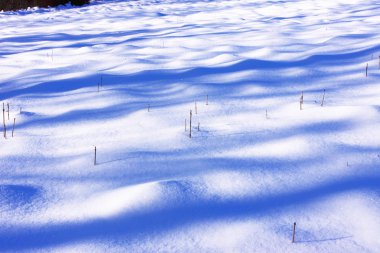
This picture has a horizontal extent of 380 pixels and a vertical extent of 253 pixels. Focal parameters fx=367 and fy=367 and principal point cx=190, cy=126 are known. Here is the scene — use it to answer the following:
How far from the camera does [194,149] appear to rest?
2342 millimetres

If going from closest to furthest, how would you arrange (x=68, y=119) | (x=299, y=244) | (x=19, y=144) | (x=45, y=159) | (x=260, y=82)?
(x=299, y=244) < (x=45, y=159) < (x=19, y=144) < (x=68, y=119) < (x=260, y=82)

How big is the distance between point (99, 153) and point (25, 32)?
615 centimetres

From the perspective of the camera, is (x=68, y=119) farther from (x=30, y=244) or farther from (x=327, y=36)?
(x=327, y=36)

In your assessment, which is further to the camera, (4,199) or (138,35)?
(138,35)

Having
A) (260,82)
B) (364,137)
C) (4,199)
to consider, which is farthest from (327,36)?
(4,199)

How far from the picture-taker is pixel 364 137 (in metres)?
2.37

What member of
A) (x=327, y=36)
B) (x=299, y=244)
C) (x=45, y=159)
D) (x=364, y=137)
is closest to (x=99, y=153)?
(x=45, y=159)

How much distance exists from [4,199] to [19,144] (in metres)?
0.74

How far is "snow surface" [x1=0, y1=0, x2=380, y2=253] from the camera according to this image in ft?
5.22

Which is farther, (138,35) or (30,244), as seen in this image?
(138,35)

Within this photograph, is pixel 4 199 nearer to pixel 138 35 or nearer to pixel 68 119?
pixel 68 119

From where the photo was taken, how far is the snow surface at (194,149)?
159cm

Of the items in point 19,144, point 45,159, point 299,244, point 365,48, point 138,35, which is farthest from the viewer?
point 138,35

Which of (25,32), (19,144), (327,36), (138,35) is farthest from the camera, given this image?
(25,32)
